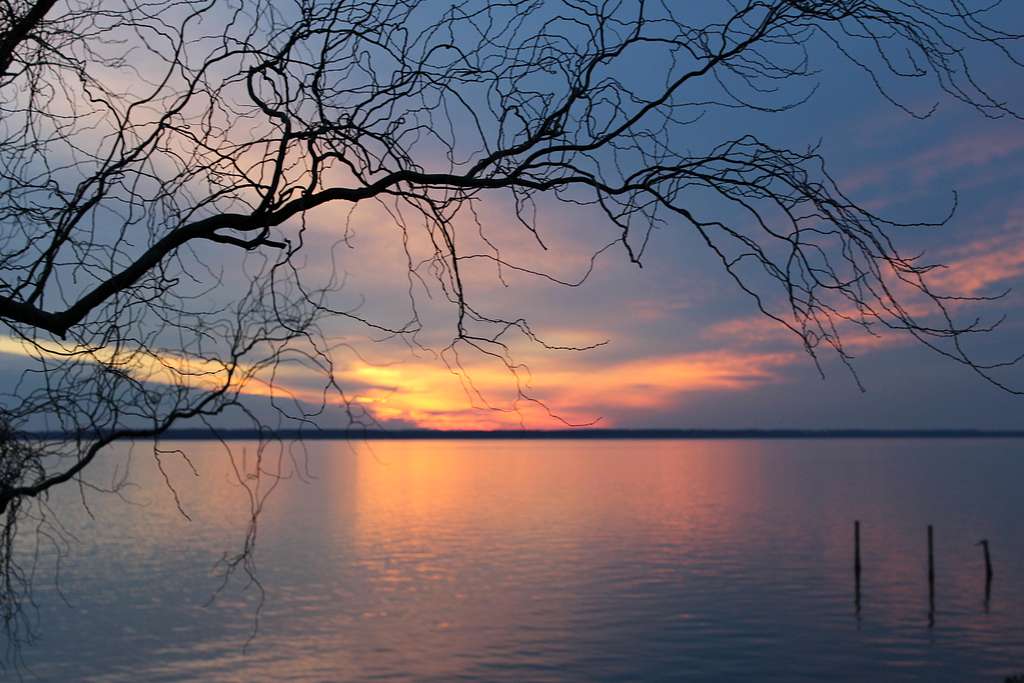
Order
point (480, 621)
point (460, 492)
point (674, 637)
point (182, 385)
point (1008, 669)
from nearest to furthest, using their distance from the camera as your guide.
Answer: point (182, 385), point (1008, 669), point (674, 637), point (480, 621), point (460, 492)

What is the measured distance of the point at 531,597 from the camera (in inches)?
1772

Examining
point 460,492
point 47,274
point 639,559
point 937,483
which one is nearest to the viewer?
point 47,274

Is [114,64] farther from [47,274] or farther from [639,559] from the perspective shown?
[639,559]

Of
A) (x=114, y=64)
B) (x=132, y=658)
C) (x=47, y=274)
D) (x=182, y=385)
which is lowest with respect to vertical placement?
(x=132, y=658)

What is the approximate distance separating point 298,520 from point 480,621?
44.6 m

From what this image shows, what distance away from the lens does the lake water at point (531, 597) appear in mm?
33656

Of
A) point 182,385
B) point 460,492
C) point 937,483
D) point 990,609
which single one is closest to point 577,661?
point 990,609

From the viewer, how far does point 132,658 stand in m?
34.3

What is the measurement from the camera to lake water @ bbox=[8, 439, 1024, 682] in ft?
110

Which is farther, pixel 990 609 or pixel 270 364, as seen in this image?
pixel 990 609

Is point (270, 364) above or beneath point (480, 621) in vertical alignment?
above

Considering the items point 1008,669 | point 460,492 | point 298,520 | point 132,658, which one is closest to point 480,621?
point 132,658

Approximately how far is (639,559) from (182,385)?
55.1 meters

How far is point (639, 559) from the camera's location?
189 feet
